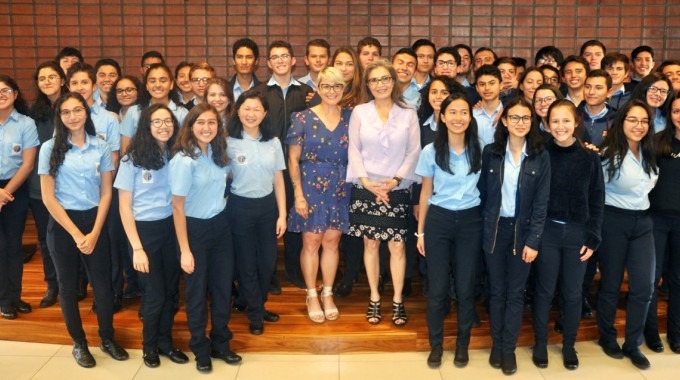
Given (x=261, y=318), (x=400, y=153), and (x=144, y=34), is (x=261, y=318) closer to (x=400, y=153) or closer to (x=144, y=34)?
(x=400, y=153)

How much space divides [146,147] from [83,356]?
1.24 meters

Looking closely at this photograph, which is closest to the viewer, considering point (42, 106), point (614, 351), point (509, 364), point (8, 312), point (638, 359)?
point (509, 364)

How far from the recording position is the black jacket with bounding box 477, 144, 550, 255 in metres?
3.21

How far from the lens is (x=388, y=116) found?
363 cm

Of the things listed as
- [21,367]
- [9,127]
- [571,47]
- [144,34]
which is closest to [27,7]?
[144,34]

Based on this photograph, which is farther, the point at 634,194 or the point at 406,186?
the point at 406,186

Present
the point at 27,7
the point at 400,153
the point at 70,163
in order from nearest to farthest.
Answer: the point at 70,163 → the point at 400,153 → the point at 27,7

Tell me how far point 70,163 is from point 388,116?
173 cm

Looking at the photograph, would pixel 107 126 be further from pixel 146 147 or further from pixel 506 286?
pixel 506 286

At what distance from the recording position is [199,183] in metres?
3.23

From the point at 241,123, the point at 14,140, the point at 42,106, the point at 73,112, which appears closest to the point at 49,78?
the point at 42,106

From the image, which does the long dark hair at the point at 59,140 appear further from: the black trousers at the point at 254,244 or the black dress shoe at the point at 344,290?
the black dress shoe at the point at 344,290

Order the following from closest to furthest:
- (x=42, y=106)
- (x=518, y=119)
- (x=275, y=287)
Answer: (x=518, y=119), (x=42, y=106), (x=275, y=287)

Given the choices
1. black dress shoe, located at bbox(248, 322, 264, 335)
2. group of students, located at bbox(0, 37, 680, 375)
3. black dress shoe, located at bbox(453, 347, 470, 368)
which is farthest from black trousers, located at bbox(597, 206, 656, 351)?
black dress shoe, located at bbox(248, 322, 264, 335)
